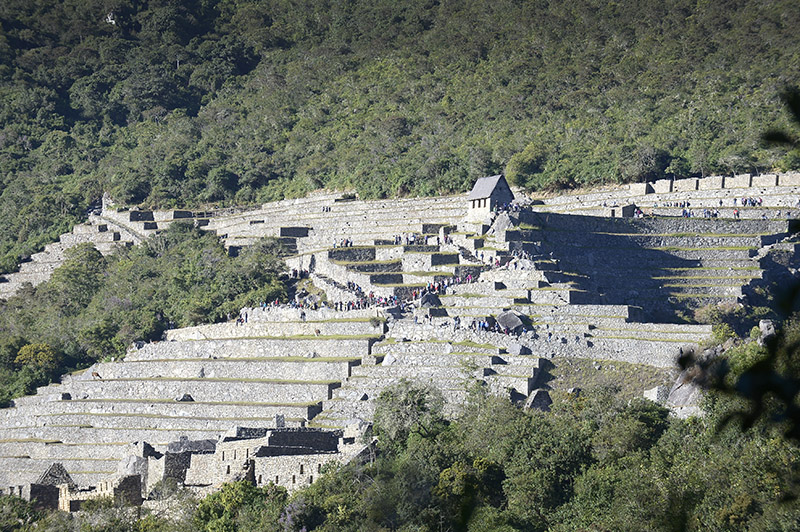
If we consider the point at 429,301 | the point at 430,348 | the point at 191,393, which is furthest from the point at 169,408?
the point at 429,301

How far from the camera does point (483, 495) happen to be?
32.8 metres

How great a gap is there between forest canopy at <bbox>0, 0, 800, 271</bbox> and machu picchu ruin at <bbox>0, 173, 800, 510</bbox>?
9.61 meters

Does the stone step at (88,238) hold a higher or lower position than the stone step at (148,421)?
higher

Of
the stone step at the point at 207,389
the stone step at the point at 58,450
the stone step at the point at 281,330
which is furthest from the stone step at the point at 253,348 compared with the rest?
the stone step at the point at 58,450

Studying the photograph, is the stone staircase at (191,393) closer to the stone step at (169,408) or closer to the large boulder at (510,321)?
the stone step at (169,408)

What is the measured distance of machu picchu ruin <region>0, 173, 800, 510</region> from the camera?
40875 millimetres

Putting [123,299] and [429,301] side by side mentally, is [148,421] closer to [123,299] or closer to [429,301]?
[429,301]

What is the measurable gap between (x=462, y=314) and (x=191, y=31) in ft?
297

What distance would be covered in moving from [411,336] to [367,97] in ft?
189

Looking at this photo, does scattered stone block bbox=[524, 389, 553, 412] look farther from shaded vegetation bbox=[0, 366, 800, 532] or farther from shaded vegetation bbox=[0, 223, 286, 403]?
shaded vegetation bbox=[0, 223, 286, 403]

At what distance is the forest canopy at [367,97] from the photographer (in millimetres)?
76250

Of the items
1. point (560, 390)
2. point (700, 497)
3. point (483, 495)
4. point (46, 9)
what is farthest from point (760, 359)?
point (46, 9)

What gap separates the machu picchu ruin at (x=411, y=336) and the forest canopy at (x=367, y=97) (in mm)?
9606

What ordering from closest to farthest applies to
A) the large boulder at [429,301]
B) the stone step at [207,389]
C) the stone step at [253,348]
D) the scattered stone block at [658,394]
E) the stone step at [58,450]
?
1. the scattered stone block at [658,394]
2. the stone step at [207,389]
3. the stone step at [58,450]
4. the stone step at [253,348]
5. the large boulder at [429,301]
